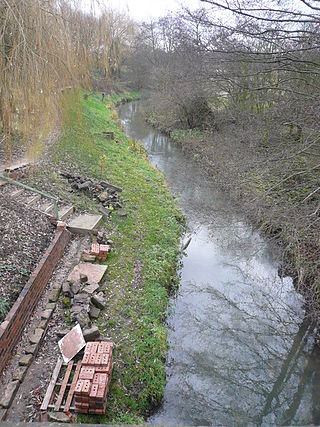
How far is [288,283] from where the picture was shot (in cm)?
709

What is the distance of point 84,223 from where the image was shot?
279 inches

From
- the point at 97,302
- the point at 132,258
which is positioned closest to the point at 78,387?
the point at 97,302

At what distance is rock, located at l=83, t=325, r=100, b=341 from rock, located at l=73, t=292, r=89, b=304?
0.66 metres

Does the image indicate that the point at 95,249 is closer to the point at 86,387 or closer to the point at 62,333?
the point at 62,333

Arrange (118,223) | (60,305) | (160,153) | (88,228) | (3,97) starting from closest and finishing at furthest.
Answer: (3,97)
(60,305)
(88,228)
(118,223)
(160,153)

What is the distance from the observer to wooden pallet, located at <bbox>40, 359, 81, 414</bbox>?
3523 millimetres

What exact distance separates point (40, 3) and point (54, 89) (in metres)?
0.93

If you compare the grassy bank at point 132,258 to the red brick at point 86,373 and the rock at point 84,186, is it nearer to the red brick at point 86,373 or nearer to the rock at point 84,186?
the rock at point 84,186

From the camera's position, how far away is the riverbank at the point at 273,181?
5715 millimetres

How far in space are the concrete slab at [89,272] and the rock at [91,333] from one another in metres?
1.20

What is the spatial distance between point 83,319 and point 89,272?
3.87 ft

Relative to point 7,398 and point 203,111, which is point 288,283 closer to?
point 7,398

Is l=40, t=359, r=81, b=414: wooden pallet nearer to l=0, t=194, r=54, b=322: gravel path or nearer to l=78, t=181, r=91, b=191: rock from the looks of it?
l=0, t=194, r=54, b=322: gravel path

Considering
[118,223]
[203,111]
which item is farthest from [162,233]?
[203,111]
